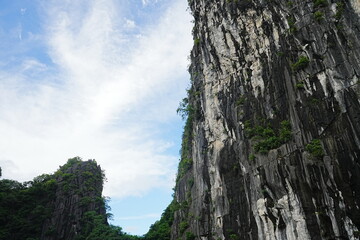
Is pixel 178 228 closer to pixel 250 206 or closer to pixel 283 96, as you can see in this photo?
pixel 250 206

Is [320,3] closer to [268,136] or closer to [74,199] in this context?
[268,136]

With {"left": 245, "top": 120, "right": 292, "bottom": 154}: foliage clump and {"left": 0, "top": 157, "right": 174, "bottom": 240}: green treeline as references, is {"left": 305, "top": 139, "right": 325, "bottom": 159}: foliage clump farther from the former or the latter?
{"left": 0, "top": 157, "right": 174, "bottom": 240}: green treeline

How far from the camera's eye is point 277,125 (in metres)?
18.5

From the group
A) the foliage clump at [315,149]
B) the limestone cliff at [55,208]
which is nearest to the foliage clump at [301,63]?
the foliage clump at [315,149]

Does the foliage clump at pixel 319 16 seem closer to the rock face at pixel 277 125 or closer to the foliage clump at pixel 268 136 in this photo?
the rock face at pixel 277 125

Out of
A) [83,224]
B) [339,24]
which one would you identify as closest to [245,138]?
[339,24]

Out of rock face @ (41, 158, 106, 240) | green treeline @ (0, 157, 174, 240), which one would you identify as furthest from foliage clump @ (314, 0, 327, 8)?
rock face @ (41, 158, 106, 240)

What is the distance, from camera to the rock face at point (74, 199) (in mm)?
33969

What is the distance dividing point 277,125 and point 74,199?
2901cm

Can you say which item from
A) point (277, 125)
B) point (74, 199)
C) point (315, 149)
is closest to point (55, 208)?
point (74, 199)

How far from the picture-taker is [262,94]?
20.6 meters

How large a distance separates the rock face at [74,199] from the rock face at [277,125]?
1518 centimetres

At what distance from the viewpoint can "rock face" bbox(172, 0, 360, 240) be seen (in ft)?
46.1

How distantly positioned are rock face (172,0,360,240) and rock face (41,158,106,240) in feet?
49.8
